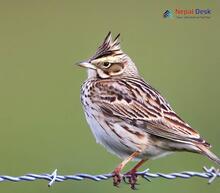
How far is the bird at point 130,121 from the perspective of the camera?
28.8 ft

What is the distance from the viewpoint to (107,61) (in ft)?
31.7

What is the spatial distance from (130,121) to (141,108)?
0.19 meters

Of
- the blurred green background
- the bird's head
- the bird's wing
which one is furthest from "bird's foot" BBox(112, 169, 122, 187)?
the blurred green background

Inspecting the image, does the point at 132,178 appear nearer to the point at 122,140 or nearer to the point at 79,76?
the point at 122,140

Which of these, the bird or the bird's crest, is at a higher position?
the bird's crest

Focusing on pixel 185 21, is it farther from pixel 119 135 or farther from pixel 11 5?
pixel 119 135

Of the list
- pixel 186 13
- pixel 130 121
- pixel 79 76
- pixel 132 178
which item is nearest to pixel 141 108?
pixel 130 121

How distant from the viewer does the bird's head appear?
31.4ft

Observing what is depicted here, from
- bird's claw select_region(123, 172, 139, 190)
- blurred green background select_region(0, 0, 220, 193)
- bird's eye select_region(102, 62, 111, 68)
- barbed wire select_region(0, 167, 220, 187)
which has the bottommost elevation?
barbed wire select_region(0, 167, 220, 187)

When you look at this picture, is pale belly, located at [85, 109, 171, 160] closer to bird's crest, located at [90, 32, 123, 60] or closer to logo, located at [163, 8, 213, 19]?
bird's crest, located at [90, 32, 123, 60]

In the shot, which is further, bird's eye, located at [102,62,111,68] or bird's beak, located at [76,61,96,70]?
bird's eye, located at [102,62,111,68]

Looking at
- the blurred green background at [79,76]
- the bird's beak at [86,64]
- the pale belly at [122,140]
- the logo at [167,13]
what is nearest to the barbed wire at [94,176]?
the pale belly at [122,140]

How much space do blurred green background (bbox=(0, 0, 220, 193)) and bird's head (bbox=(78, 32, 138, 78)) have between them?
66.5 inches

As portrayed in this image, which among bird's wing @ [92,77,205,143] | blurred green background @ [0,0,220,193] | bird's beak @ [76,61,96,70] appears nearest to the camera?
bird's wing @ [92,77,205,143]
